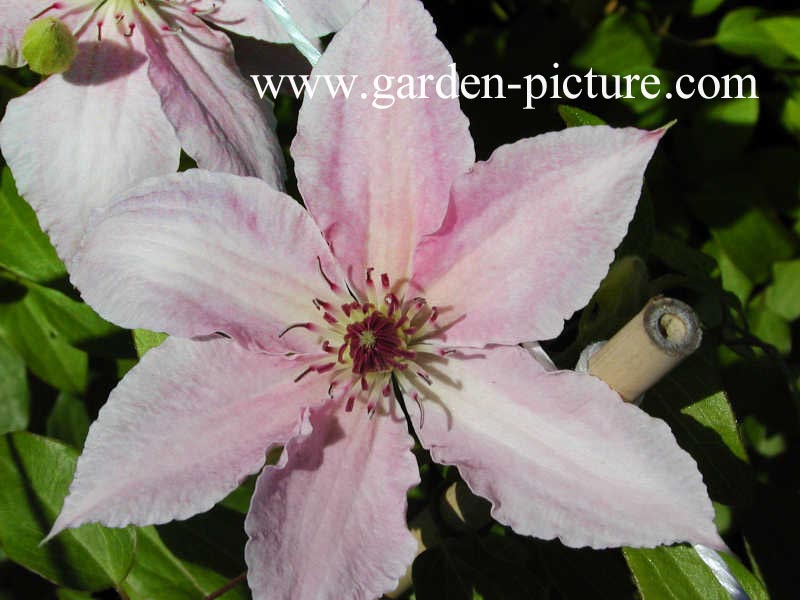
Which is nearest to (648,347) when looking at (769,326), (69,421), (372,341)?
(372,341)

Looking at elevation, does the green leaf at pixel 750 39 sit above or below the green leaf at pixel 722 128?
above

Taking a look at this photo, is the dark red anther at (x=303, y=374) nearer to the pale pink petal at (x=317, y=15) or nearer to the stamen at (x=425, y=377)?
the stamen at (x=425, y=377)

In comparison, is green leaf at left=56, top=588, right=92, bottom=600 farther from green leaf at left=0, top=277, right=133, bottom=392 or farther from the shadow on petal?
the shadow on petal

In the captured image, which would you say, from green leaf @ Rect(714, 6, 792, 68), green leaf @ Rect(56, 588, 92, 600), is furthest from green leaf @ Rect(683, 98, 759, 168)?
green leaf @ Rect(56, 588, 92, 600)

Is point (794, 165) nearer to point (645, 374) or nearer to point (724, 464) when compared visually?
point (724, 464)

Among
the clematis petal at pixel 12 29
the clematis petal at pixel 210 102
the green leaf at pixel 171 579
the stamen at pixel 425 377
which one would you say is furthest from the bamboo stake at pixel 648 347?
the clematis petal at pixel 12 29

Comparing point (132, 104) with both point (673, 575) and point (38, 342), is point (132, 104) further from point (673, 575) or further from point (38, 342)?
point (673, 575)

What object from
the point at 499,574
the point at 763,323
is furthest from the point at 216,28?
the point at 763,323
